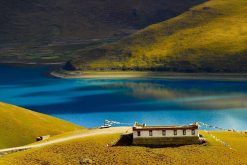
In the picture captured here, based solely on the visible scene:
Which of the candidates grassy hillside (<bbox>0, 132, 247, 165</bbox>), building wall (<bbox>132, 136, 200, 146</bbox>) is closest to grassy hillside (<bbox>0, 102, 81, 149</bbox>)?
grassy hillside (<bbox>0, 132, 247, 165</bbox>)

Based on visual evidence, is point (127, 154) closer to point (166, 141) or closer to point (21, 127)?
point (166, 141)

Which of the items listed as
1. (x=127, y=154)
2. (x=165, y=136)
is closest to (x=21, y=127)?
(x=165, y=136)

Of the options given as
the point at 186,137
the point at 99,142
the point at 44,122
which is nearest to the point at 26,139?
Answer: the point at 44,122

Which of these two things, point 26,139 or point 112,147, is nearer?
point 112,147

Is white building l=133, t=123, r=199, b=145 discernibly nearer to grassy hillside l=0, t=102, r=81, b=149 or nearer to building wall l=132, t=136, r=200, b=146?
building wall l=132, t=136, r=200, b=146

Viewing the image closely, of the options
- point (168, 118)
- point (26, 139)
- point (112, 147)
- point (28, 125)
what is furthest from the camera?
point (168, 118)

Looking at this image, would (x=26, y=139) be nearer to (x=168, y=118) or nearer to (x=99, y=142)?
(x=99, y=142)
